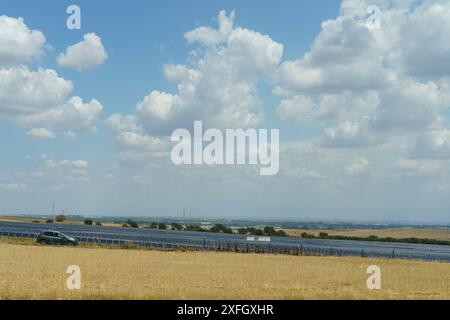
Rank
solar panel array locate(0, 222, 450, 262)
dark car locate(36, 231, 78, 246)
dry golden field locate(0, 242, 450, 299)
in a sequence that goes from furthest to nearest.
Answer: solar panel array locate(0, 222, 450, 262)
dark car locate(36, 231, 78, 246)
dry golden field locate(0, 242, 450, 299)

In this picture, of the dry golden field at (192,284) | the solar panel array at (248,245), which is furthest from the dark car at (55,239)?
the dry golden field at (192,284)

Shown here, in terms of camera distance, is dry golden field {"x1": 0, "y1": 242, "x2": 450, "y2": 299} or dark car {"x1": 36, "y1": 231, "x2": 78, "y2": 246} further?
dark car {"x1": 36, "y1": 231, "x2": 78, "y2": 246}

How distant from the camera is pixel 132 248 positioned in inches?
2773

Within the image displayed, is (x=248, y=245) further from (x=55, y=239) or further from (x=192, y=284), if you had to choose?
(x=192, y=284)

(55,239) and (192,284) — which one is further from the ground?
(192,284)

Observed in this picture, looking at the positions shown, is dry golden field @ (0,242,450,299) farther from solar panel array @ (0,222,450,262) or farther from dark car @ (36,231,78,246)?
solar panel array @ (0,222,450,262)

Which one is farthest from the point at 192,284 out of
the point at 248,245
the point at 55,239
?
the point at 248,245

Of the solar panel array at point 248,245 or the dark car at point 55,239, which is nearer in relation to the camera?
the dark car at point 55,239

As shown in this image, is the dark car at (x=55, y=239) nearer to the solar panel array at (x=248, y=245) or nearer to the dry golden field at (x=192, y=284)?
the solar panel array at (x=248, y=245)

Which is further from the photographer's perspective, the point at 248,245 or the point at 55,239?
the point at 248,245

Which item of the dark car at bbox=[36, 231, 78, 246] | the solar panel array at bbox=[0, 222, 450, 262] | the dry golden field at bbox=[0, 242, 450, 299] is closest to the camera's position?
the dry golden field at bbox=[0, 242, 450, 299]

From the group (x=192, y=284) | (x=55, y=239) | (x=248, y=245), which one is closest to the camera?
(x=192, y=284)

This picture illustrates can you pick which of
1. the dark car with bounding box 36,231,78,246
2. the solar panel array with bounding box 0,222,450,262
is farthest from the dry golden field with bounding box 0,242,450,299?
the solar panel array with bounding box 0,222,450,262
